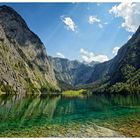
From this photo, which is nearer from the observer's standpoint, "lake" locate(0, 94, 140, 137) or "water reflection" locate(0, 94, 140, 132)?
"lake" locate(0, 94, 140, 137)

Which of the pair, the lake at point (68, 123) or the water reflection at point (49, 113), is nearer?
the lake at point (68, 123)

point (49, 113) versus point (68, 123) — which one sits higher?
point (49, 113)

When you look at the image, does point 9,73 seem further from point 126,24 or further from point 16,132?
point 16,132

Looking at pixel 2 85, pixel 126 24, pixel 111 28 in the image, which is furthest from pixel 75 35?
pixel 2 85

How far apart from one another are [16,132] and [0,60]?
151 metres

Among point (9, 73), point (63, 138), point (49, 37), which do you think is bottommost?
point (63, 138)

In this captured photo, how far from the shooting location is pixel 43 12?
3681 centimetres

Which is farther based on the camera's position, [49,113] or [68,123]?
[49,113]

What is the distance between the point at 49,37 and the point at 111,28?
1029 centimetres

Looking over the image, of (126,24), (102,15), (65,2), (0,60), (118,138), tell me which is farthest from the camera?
(0,60)

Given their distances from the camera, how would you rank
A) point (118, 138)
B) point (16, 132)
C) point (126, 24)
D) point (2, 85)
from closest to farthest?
point (118, 138) < point (16, 132) < point (126, 24) < point (2, 85)

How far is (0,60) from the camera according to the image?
576 ft

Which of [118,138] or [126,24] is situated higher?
[126,24]

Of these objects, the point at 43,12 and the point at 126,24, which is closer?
the point at 43,12
